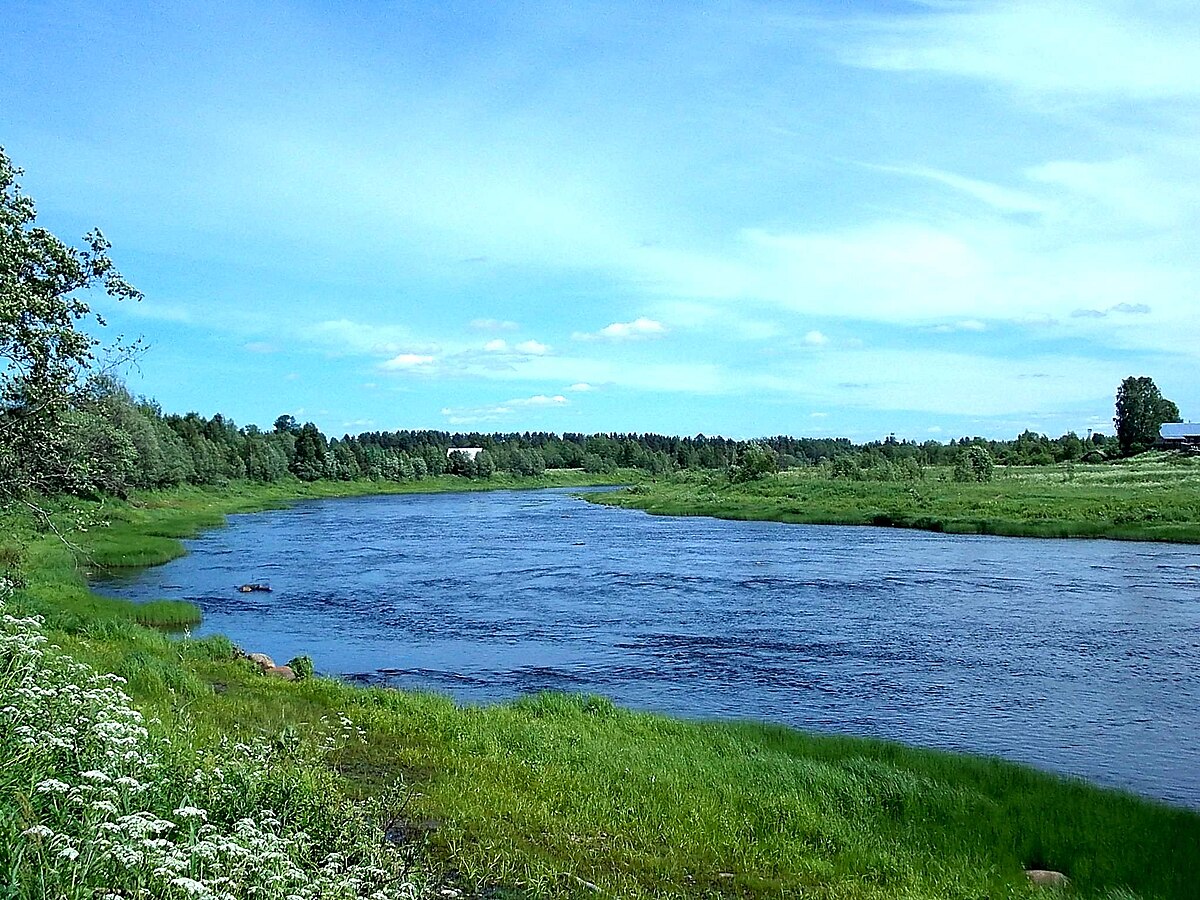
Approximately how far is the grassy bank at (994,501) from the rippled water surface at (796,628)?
385cm

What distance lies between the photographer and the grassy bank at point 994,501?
4666 centimetres

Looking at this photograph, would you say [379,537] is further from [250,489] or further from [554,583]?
[250,489]

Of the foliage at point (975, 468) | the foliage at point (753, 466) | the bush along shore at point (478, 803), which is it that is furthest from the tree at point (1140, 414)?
the bush along shore at point (478, 803)

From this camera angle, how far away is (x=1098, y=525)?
46406 millimetres

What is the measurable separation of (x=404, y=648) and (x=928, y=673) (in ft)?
36.6

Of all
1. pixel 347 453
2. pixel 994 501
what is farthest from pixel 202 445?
pixel 994 501

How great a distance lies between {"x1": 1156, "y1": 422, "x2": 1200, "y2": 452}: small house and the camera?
96562mm

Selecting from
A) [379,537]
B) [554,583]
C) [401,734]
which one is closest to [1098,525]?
[554,583]

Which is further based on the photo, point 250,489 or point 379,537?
point 250,489

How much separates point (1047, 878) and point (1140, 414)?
103380mm

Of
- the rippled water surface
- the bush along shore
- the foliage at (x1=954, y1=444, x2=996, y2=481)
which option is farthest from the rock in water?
the foliage at (x1=954, y1=444, x2=996, y2=481)

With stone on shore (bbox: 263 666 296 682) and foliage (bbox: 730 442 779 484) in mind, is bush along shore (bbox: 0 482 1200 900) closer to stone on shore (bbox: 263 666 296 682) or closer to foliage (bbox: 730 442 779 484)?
stone on shore (bbox: 263 666 296 682)

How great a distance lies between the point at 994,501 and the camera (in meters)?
56.8

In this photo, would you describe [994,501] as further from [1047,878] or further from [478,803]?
[478,803]
